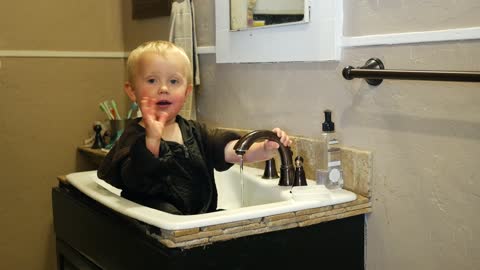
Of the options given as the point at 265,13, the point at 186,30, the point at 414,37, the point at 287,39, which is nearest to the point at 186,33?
the point at 186,30

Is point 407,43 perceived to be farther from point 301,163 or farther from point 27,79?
point 27,79

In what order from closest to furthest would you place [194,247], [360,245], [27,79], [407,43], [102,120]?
[194,247] → [407,43] → [360,245] → [27,79] → [102,120]

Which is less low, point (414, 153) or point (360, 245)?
point (414, 153)

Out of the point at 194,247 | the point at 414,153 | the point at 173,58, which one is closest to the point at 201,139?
the point at 173,58

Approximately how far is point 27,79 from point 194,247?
1.40 meters

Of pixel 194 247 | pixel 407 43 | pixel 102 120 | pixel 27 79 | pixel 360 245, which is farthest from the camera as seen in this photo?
pixel 102 120

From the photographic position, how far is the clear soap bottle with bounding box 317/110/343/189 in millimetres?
1317

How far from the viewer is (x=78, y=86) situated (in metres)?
2.24

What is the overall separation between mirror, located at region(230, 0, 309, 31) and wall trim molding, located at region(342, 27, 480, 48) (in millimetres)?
167

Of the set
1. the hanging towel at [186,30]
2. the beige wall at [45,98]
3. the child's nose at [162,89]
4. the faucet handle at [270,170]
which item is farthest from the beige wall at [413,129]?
the beige wall at [45,98]

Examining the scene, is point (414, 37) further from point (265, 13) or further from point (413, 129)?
point (265, 13)

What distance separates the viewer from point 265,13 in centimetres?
153

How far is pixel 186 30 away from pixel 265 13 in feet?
1.28

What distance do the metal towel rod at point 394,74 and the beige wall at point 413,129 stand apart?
2cm
